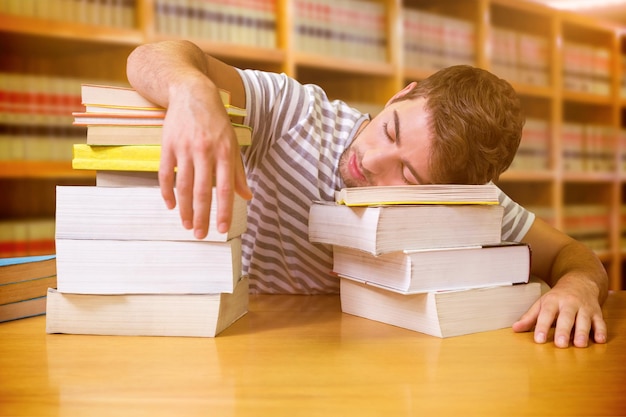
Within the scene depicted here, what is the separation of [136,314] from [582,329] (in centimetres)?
55

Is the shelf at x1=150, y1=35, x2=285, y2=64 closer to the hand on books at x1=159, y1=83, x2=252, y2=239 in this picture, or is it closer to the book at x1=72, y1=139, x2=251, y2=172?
the book at x1=72, y1=139, x2=251, y2=172

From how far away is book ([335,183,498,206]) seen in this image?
32.2 inches

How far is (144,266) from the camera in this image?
0.80m

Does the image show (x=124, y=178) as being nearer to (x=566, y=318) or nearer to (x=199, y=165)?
(x=199, y=165)

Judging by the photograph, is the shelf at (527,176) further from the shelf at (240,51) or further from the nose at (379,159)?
the nose at (379,159)

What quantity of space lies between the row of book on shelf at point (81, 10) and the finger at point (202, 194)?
5.60 feet

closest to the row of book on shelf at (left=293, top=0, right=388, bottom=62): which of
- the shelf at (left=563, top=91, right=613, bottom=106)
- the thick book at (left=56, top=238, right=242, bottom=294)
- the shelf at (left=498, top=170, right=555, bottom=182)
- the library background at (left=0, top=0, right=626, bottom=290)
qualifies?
the library background at (left=0, top=0, right=626, bottom=290)

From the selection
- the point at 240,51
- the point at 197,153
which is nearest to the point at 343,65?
the point at 240,51

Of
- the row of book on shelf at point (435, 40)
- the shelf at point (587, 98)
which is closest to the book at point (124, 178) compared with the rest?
the row of book on shelf at point (435, 40)

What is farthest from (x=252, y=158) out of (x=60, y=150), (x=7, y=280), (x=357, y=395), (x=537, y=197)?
(x=537, y=197)

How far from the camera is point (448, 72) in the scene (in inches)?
49.4

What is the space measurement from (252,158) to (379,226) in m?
0.58

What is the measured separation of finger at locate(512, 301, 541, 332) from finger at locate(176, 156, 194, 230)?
0.44 meters

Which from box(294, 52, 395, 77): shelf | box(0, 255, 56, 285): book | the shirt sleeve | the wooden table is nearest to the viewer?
the wooden table
